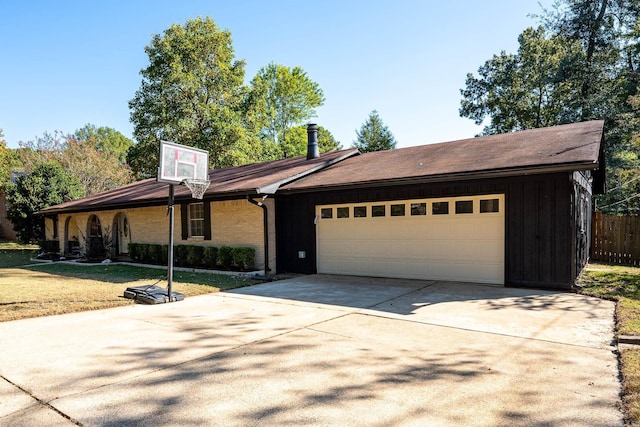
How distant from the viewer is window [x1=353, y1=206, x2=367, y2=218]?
10578 millimetres

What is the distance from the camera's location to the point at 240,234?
1198 cm

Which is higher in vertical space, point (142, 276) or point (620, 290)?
point (620, 290)

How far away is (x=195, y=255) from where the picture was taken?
12875mm

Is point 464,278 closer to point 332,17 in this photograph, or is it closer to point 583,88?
point 332,17

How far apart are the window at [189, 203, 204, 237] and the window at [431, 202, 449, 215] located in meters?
7.83

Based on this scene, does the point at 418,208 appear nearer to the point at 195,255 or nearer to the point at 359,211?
the point at 359,211

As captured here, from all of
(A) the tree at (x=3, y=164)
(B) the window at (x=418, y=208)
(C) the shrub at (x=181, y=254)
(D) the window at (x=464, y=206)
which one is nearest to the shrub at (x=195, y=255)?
(C) the shrub at (x=181, y=254)

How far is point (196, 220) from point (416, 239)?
25.5 feet

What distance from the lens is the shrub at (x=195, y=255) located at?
42.0 ft

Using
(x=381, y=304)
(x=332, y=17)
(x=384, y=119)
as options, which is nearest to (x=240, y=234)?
(x=381, y=304)

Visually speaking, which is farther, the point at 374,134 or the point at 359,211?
the point at 374,134

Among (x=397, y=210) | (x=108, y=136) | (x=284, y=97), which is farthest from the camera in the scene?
(x=108, y=136)

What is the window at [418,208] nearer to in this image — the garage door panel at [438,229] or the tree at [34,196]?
the garage door panel at [438,229]

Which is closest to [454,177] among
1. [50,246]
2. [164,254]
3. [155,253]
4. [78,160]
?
[164,254]
